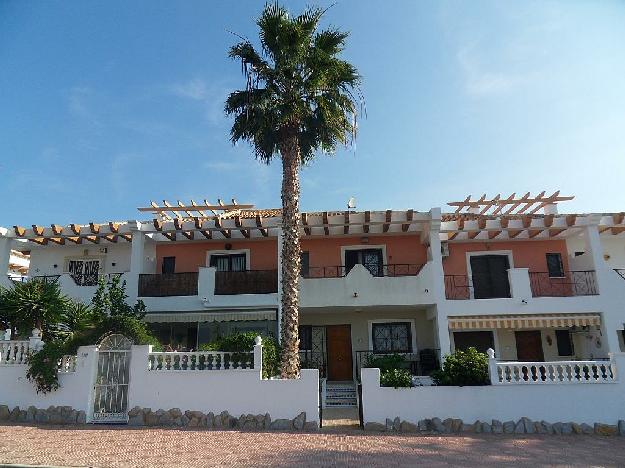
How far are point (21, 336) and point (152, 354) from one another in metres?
5.88

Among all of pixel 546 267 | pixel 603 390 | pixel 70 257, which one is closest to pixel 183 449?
pixel 603 390

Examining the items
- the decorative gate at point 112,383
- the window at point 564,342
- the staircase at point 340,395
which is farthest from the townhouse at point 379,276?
the decorative gate at point 112,383

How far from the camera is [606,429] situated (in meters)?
14.3

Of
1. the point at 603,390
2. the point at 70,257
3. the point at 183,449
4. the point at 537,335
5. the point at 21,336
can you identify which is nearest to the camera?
the point at 183,449

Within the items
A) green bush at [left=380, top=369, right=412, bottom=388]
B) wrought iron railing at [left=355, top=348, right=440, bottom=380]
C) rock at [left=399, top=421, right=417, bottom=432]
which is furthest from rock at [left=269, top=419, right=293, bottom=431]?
wrought iron railing at [left=355, top=348, right=440, bottom=380]

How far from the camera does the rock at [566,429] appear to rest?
47.2ft

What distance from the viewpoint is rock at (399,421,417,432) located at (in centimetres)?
1442

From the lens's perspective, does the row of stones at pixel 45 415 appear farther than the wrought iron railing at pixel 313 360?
No

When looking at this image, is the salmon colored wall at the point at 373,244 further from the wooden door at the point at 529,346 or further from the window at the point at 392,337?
the wooden door at the point at 529,346

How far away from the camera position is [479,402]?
1466cm

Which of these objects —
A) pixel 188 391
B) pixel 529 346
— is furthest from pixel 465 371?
pixel 529 346

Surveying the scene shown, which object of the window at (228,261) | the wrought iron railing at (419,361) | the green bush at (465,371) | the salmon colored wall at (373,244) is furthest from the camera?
the window at (228,261)

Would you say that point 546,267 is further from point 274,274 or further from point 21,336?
point 21,336

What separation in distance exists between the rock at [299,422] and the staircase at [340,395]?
441 cm
